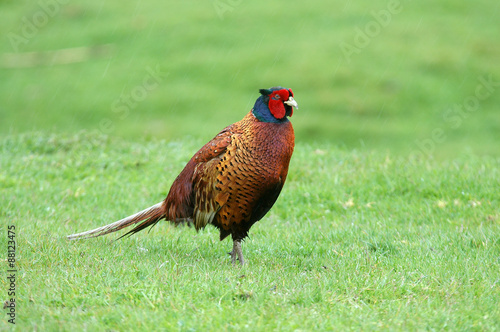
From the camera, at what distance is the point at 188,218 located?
5625 mm

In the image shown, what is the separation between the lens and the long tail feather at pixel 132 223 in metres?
5.61

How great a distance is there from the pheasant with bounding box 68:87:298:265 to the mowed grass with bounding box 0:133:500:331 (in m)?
0.45

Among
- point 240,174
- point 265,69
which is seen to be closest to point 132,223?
point 240,174

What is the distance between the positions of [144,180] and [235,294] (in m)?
4.27

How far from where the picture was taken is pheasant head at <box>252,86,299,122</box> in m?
5.13

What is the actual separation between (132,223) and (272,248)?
1391 mm

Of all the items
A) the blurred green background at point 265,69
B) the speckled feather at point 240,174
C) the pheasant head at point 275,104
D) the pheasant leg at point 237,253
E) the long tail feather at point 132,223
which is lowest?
the pheasant leg at point 237,253

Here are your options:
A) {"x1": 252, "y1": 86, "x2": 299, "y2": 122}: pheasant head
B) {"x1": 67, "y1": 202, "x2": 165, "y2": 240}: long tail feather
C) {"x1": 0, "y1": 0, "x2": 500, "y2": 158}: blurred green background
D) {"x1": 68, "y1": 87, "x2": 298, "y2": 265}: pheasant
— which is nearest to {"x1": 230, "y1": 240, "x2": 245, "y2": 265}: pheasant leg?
{"x1": 68, "y1": 87, "x2": 298, "y2": 265}: pheasant

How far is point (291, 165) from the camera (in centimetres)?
830

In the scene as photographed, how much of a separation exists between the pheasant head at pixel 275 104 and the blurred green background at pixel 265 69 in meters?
8.01

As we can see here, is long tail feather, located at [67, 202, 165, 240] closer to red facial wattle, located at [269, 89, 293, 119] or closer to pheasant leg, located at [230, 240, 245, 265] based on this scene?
pheasant leg, located at [230, 240, 245, 265]

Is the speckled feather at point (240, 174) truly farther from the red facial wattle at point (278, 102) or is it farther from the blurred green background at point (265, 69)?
the blurred green background at point (265, 69)

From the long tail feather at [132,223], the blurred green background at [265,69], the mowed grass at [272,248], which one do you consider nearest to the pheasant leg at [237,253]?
the mowed grass at [272,248]

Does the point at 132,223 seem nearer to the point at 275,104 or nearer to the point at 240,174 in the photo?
the point at 240,174
